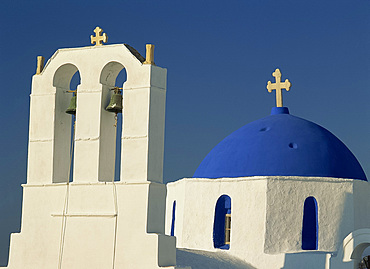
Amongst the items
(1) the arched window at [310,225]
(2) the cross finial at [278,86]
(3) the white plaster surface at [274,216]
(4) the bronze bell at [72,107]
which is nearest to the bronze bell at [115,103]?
(4) the bronze bell at [72,107]

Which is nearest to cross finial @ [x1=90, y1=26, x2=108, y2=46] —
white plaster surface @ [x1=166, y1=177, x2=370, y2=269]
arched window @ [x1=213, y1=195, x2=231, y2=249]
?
white plaster surface @ [x1=166, y1=177, x2=370, y2=269]

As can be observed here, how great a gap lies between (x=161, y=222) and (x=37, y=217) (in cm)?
219

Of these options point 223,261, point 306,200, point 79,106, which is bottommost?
point 223,261

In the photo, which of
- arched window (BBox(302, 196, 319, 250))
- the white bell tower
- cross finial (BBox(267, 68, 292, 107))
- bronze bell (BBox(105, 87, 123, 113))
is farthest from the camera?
cross finial (BBox(267, 68, 292, 107))

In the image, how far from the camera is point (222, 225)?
16781mm

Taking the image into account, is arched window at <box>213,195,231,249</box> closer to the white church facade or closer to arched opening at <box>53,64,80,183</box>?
the white church facade

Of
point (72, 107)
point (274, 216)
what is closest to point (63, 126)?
point (72, 107)

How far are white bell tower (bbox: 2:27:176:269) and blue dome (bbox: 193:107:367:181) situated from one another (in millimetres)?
5691

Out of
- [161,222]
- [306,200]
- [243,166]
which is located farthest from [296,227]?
[161,222]

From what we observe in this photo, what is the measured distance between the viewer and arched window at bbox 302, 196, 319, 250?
1627cm

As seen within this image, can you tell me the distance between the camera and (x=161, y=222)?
11.0 m

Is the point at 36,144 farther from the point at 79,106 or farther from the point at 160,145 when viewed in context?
the point at 160,145

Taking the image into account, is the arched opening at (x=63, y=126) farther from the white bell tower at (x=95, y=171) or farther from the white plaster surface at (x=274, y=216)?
the white plaster surface at (x=274, y=216)

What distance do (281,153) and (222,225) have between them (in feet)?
7.08
